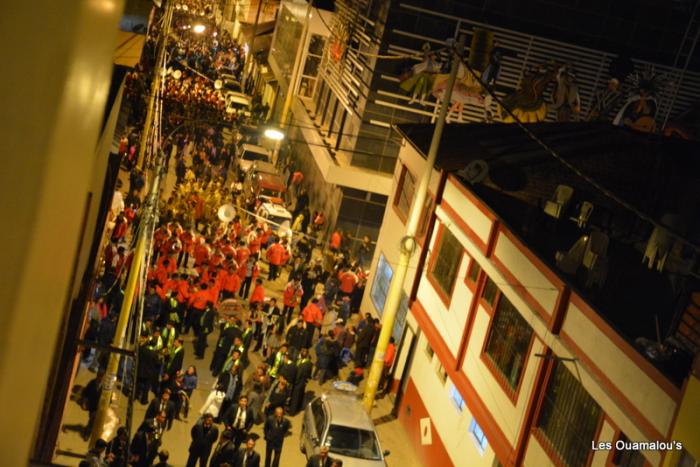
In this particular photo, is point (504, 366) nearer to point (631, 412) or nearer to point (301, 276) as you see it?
point (631, 412)

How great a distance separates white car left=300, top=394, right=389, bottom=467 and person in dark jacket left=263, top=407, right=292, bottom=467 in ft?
2.12

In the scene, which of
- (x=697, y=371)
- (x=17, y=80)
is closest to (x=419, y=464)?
(x=697, y=371)

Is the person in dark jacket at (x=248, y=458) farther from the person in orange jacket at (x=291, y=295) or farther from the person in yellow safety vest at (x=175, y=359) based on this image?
the person in orange jacket at (x=291, y=295)

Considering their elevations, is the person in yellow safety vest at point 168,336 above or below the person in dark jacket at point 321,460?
above

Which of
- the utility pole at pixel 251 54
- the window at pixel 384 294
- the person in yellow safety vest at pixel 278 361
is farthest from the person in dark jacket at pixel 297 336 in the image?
the utility pole at pixel 251 54

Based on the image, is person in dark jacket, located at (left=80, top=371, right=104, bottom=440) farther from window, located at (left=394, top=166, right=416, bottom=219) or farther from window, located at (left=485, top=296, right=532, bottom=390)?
window, located at (left=394, top=166, right=416, bottom=219)

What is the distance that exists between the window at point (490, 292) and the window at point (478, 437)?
2.39m

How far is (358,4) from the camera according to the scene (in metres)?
39.3

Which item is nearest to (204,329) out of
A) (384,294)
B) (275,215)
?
(384,294)

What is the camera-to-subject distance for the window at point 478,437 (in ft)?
63.2

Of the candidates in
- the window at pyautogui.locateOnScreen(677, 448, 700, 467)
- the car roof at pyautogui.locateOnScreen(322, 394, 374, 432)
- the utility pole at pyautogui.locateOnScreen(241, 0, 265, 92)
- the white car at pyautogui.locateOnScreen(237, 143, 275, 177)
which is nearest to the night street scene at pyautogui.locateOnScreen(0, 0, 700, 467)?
the window at pyautogui.locateOnScreen(677, 448, 700, 467)

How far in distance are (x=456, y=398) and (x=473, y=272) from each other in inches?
104

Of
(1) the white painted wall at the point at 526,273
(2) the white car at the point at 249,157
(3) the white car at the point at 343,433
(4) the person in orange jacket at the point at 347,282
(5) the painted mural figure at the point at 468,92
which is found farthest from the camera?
(2) the white car at the point at 249,157

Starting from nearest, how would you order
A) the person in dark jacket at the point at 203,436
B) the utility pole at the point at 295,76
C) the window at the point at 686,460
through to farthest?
the window at the point at 686,460 → the person in dark jacket at the point at 203,436 → the utility pole at the point at 295,76
